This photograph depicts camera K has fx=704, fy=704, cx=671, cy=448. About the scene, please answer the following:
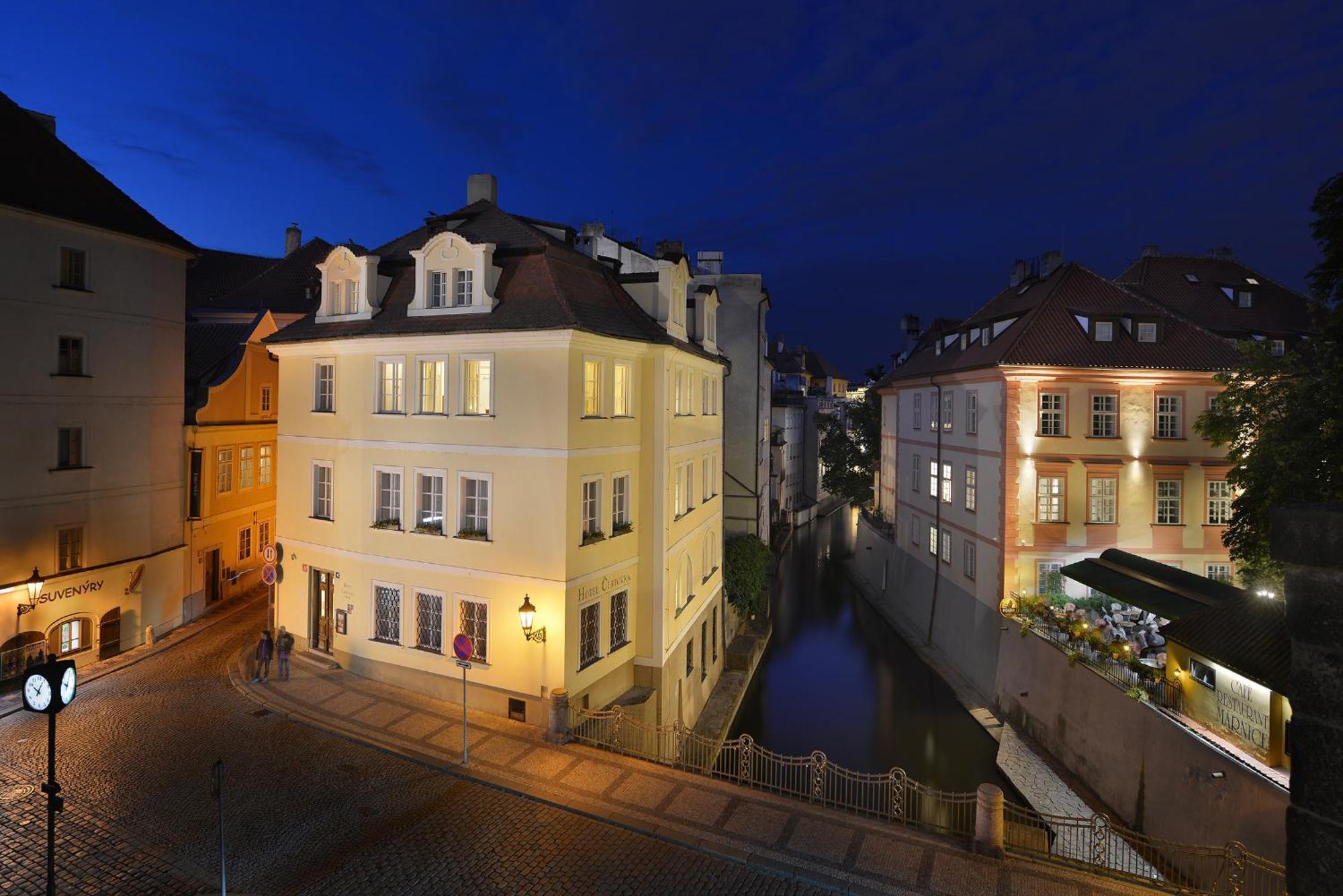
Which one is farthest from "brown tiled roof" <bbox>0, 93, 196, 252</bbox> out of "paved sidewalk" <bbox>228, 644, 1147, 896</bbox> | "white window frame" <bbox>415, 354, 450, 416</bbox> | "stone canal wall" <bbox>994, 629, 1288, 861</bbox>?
"stone canal wall" <bbox>994, 629, 1288, 861</bbox>

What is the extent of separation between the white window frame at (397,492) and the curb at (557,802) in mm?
5092

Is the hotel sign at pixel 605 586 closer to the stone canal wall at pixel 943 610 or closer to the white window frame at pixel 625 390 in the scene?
the white window frame at pixel 625 390

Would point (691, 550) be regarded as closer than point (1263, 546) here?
No

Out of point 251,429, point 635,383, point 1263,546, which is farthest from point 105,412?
point 1263,546

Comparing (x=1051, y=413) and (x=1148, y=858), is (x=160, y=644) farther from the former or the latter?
(x=1051, y=413)

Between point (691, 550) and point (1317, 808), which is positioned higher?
point (1317, 808)

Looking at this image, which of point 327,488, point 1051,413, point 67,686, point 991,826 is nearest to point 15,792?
point 67,686

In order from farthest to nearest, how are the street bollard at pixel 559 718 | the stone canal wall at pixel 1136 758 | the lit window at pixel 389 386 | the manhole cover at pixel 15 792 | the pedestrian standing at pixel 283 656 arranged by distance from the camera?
1. the pedestrian standing at pixel 283 656
2. the lit window at pixel 389 386
3. the street bollard at pixel 559 718
4. the stone canal wall at pixel 1136 758
5. the manhole cover at pixel 15 792

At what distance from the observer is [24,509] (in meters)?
19.8

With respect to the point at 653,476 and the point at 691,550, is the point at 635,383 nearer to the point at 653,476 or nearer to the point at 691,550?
the point at 653,476

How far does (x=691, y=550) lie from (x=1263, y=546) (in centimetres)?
1608

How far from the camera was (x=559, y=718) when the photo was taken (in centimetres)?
1609

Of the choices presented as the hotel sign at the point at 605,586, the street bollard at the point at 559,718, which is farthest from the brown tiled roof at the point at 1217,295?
the street bollard at the point at 559,718

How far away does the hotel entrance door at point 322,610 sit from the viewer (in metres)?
20.8
